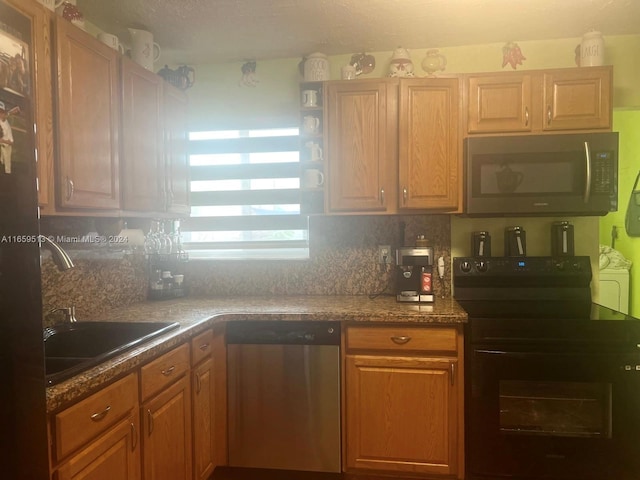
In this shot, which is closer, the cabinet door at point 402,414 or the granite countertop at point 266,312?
the granite countertop at point 266,312

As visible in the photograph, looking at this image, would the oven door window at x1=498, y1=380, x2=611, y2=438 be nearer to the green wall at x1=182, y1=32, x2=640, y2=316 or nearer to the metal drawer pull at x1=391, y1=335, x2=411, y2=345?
the metal drawer pull at x1=391, y1=335, x2=411, y2=345

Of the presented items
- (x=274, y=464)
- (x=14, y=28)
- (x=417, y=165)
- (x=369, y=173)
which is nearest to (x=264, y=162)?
(x=369, y=173)

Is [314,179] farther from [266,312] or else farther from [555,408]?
[555,408]

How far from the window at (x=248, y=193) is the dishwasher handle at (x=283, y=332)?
0.71 meters

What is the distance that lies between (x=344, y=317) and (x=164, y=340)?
872 millimetres

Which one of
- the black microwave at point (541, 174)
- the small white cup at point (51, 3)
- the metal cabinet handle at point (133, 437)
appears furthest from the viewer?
the black microwave at point (541, 174)

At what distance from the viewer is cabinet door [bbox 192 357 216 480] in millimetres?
1989

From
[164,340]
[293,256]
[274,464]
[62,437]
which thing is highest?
[293,256]

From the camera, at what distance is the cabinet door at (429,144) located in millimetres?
2396

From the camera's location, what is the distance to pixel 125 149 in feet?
6.63

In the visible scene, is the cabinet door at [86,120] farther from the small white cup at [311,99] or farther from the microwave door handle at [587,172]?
the microwave door handle at [587,172]

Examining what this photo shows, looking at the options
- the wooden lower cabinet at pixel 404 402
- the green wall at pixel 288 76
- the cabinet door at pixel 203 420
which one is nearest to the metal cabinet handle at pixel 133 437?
the cabinet door at pixel 203 420

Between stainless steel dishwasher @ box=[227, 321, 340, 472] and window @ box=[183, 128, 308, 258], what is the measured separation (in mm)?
750

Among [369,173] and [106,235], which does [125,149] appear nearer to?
[106,235]
